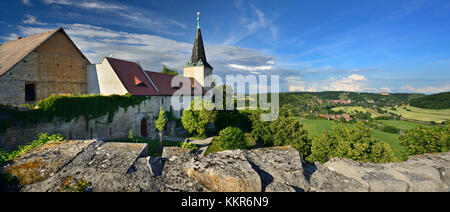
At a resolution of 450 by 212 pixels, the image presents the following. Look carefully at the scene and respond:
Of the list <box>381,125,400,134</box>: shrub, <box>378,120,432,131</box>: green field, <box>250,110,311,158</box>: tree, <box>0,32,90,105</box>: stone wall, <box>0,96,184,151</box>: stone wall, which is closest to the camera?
<box>0,96,184,151</box>: stone wall

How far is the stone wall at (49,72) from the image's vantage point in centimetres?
1698

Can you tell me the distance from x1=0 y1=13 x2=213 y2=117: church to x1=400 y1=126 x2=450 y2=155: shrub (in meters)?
26.7

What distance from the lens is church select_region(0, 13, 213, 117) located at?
17.5 metres

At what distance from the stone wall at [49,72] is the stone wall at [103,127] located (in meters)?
6.91

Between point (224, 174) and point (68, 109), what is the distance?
58.8 ft

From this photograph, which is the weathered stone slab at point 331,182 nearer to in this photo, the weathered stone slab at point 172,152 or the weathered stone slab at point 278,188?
the weathered stone slab at point 278,188

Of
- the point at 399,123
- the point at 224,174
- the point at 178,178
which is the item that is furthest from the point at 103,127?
the point at 399,123

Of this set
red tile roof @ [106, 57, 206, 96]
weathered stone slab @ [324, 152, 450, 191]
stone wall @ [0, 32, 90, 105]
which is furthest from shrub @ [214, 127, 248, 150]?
stone wall @ [0, 32, 90, 105]

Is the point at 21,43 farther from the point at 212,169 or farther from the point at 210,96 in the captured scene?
the point at 212,169

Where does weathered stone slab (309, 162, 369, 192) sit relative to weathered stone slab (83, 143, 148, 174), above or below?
below

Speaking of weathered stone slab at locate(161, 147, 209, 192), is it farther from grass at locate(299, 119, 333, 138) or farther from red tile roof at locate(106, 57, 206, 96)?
grass at locate(299, 119, 333, 138)

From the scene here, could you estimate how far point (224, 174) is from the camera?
2727mm

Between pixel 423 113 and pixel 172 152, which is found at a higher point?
pixel 172 152

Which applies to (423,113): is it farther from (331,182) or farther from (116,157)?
(116,157)
